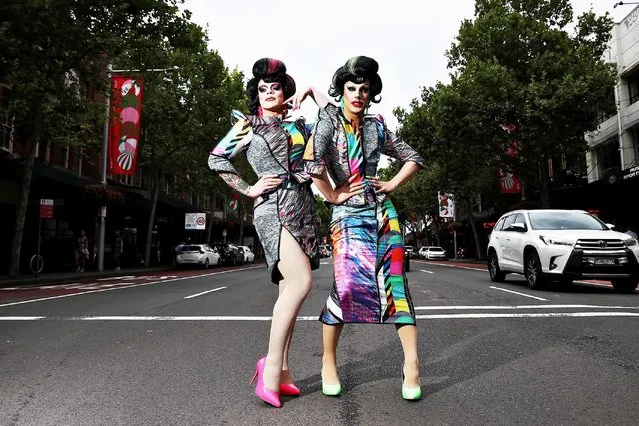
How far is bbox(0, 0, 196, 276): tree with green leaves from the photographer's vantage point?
46.1 feet

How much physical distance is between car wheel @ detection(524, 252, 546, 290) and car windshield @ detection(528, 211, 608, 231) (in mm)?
645

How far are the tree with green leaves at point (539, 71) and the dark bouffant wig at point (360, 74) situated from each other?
2034cm

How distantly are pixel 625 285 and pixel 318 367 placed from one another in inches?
323

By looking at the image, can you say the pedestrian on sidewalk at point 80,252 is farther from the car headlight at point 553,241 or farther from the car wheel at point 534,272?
the car headlight at point 553,241

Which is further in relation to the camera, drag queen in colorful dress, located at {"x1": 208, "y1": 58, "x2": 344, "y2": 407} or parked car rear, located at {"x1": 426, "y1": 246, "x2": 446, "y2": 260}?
parked car rear, located at {"x1": 426, "y1": 246, "x2": 446, "y2": 260}

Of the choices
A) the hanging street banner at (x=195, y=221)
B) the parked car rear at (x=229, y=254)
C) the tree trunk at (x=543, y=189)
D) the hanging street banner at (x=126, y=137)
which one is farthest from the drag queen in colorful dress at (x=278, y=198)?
the parked car rear at (x=229, y=254)

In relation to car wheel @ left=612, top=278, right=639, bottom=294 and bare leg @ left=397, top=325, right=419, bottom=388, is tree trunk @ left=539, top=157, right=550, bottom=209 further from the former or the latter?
bare leg @ left=397, top=325, right=419, bottom=388

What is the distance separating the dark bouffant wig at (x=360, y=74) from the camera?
3.09 metres

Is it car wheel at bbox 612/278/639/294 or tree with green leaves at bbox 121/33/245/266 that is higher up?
tree with green leaves at bbox 121/33/245/266

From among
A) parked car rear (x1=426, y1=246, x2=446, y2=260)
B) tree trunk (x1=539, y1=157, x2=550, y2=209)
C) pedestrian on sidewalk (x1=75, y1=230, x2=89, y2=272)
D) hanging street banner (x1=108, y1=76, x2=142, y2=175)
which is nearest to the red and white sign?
hanging street banner (x1=108, y1=76, x2=142, y2=175)

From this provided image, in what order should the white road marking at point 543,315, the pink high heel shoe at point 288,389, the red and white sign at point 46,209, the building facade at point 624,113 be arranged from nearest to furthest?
the pink high heel shoe at point 288,389 < the white road marking at point 543,315 < the red and white sign at point 46,209 < the building facade at point 624,113

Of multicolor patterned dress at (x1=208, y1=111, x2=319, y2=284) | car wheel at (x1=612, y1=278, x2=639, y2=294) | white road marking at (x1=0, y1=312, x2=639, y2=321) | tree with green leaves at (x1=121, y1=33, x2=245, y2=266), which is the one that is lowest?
white road marking at (x1=0, y1=312, x2=639, y2=321)

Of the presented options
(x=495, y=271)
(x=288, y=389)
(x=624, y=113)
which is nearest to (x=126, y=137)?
(x=495, y=271)

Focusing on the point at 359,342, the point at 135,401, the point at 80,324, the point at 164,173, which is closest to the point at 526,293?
the point at 359,342
